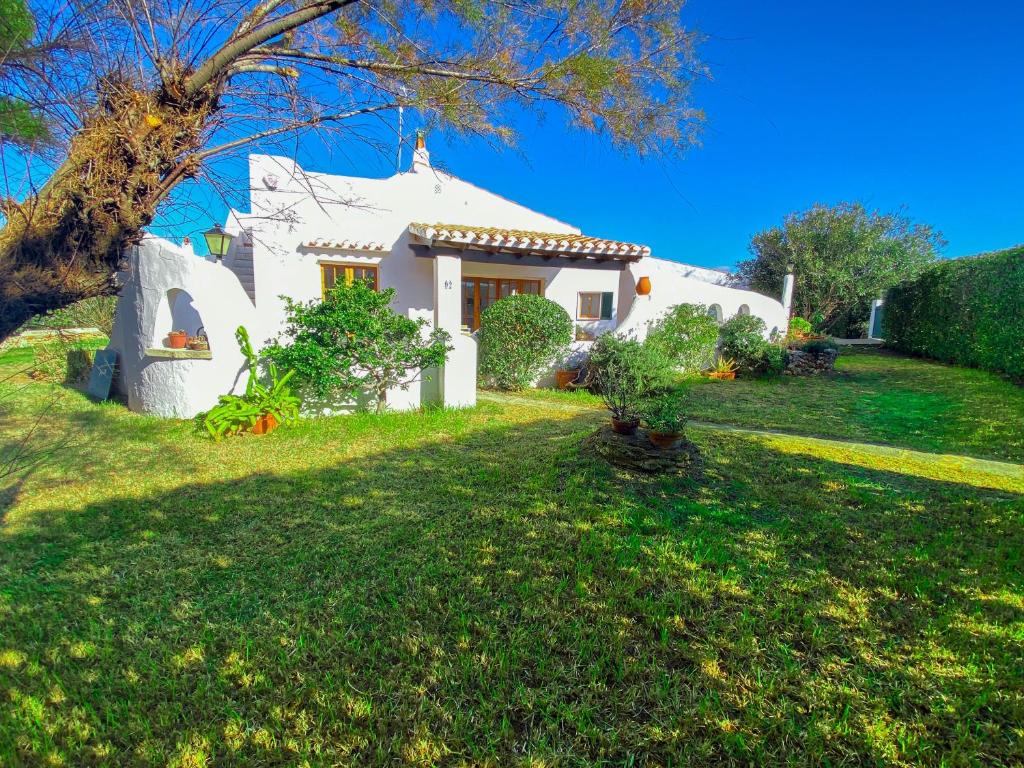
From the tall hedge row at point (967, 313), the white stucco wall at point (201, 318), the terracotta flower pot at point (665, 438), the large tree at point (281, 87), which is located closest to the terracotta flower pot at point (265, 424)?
the white stucco wall at point (201, 318)

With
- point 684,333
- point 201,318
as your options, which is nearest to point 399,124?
point 201,318

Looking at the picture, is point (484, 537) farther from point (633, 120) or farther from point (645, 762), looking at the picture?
point (633, 120)

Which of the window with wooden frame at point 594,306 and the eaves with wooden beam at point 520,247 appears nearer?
the eaves with wooden beam at point 520,247

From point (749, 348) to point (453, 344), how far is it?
9281 millimetres

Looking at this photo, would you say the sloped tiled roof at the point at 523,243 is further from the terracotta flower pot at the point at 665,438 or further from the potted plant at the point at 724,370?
the terracotta flower pot at the point at 665,438

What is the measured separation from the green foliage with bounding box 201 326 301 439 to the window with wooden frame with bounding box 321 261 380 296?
276 centimetres

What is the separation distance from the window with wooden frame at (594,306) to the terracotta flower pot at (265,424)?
28.4 ft

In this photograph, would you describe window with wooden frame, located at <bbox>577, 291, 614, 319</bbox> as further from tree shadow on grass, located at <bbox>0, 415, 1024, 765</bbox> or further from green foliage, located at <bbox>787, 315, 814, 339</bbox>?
green foliage, located at <bbox>787, 315, 814, 339</bbox>

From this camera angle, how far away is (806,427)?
818 cm

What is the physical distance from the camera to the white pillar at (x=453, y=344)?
29.4ft

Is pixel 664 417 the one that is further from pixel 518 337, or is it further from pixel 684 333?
pixel 684 333

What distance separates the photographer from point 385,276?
10734mm

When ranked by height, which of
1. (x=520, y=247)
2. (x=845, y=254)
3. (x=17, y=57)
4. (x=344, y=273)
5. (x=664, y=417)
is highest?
(x=845, y=254)

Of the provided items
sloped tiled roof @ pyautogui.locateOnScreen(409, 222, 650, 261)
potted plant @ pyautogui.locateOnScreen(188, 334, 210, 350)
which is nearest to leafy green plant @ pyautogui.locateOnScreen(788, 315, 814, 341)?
sloped tiled roof @ pyautogui.locateOnScreen(409, 222, 650, 261)
